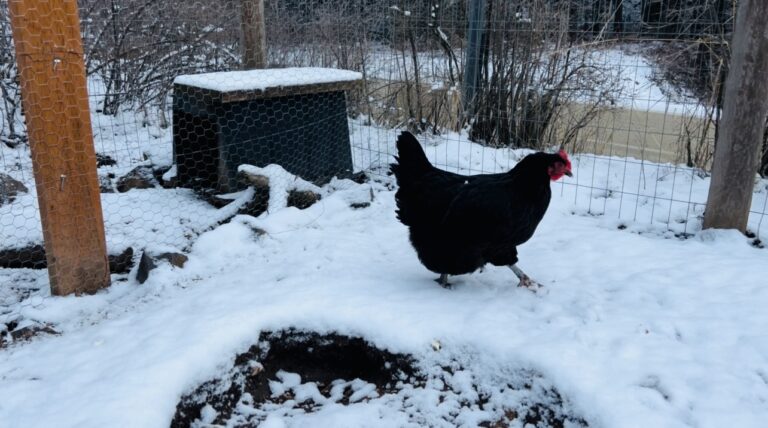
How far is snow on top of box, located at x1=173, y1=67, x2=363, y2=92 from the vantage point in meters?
3.77

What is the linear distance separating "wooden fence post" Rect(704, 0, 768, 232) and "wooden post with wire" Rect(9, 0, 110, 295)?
10.3ft

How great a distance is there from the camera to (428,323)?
7.93ft

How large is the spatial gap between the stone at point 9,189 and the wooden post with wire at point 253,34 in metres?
1.76

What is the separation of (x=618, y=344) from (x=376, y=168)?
287 centimetres

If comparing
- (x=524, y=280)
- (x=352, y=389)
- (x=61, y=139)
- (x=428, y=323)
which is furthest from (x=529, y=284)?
(x=61, y=139)

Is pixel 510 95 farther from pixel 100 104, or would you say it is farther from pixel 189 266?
pixel 100 104

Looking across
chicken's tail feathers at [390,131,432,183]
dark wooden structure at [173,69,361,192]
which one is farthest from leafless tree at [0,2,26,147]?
chicken's tail feathers at [390,131,432,183]

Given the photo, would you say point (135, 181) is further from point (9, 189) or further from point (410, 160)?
point (410, 160)

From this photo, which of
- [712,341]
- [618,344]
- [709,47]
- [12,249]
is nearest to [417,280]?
[618,344]

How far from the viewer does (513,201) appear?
2594 mm

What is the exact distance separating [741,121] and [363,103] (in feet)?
11.6

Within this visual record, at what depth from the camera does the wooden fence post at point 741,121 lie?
3.03 m

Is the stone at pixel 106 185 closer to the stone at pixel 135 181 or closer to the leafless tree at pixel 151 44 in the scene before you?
the stone at pixel 135 181

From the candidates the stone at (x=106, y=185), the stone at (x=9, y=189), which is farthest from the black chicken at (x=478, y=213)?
the stone at (x=9, y=189)
